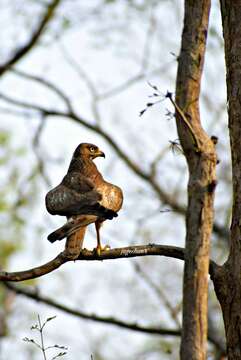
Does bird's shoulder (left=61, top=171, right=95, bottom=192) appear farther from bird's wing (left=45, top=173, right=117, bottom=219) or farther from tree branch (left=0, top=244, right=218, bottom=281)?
tree branch (left=0, top=244, right=218, bottom=281)

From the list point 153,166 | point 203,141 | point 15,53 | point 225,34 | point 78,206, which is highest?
point 15,53

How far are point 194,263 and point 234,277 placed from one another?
1.08 feet

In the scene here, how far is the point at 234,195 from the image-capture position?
6047 mm

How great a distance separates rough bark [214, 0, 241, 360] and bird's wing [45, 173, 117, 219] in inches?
34.9

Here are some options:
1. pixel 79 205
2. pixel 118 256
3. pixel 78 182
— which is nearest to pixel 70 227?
pixel 79 205

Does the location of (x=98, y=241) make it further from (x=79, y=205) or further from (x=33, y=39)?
(x=33, y=39)

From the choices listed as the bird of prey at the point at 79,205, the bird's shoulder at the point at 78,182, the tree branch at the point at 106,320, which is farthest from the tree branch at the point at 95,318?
the bird of prey at the point at 79,205

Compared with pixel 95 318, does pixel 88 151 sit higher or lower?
higher

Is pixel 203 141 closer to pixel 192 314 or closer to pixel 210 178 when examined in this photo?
pixel 210 178

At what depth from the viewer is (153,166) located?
17625mm

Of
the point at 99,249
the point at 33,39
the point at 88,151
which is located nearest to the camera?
the point at 99,249

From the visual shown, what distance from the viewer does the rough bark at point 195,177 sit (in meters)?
5.46

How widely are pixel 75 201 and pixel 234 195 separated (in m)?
1.03

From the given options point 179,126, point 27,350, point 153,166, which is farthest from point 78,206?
point 27,350
